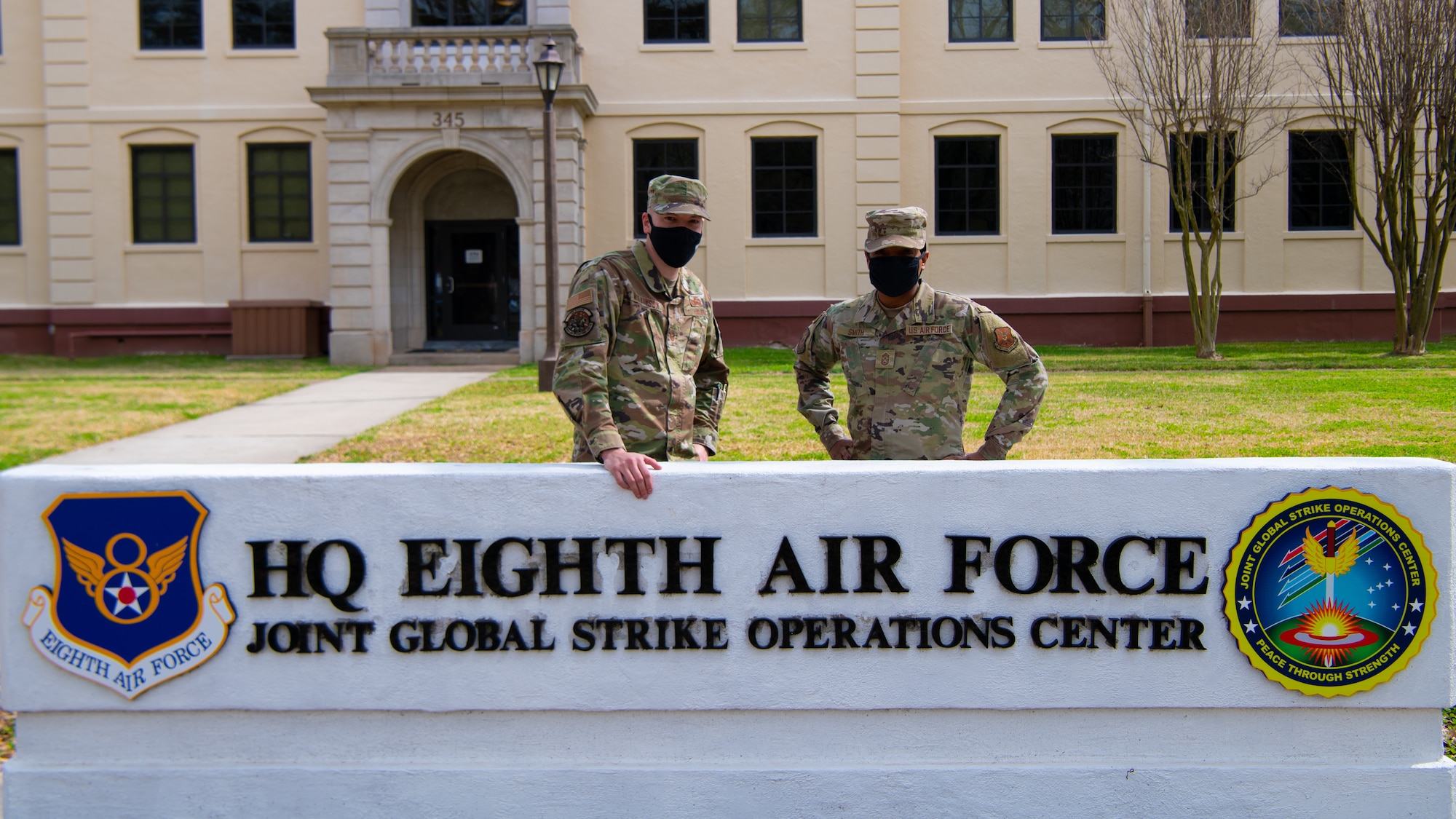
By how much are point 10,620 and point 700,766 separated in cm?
194

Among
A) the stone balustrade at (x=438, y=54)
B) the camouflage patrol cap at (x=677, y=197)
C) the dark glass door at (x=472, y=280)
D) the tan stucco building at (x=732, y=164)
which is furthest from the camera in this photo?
the dark glass door at (x=472, y=280)

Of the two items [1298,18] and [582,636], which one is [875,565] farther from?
[1298,18]

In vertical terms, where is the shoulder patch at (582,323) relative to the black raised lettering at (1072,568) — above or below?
above

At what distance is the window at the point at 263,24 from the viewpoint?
68.8 feet

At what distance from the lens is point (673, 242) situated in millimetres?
3783

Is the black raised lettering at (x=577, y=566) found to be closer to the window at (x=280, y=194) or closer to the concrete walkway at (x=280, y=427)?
the concrete walkway at (x=280, y=427)

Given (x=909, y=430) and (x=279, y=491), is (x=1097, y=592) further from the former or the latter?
(x=279, y=491)

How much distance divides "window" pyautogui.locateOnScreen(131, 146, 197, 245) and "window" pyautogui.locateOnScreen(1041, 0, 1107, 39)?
53.0 feet

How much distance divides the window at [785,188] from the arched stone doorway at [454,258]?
467 cm

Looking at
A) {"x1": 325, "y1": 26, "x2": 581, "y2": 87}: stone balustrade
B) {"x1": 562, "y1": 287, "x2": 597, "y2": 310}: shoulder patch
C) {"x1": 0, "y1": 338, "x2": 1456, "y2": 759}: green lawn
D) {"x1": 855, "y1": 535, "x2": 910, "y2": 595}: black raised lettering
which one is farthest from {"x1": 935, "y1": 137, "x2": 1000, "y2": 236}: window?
{"x1": 855, "y1": 535, "x2": 910, "y2": 595}: black raised lettering

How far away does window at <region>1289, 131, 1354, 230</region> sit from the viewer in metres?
21.0

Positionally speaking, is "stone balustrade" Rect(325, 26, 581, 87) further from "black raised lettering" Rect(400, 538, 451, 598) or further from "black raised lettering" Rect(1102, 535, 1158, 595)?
"black raised lettering" Rect(1102, 535, 1158, 595)

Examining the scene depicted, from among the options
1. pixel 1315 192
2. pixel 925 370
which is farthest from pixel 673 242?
pixel 1315 192

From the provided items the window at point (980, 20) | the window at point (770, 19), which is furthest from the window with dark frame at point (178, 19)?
the window at point (980, 20)
